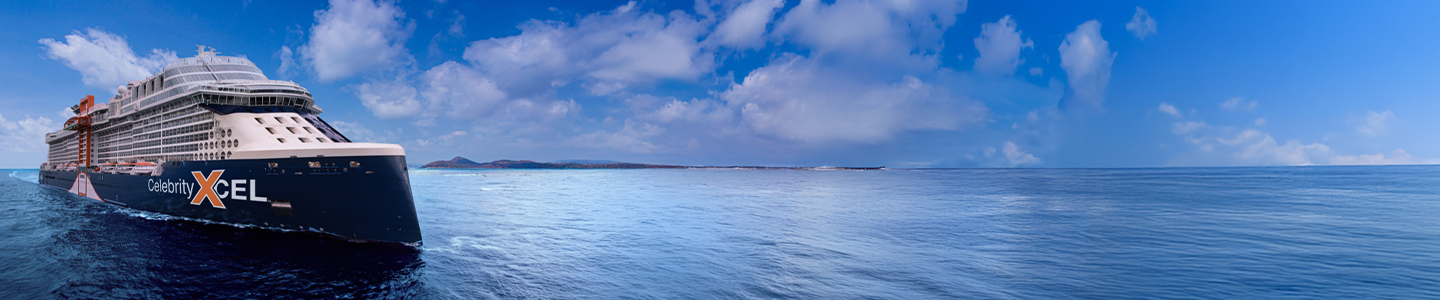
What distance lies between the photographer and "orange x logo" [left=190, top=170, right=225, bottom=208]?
22.7 m

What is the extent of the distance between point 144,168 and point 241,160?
43.5ft

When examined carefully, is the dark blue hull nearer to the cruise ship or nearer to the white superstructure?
the cruise ship

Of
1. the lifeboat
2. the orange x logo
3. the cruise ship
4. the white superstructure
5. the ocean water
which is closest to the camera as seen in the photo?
the ocean water

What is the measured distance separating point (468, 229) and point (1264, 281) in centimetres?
3103

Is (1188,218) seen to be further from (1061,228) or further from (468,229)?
(468,229)

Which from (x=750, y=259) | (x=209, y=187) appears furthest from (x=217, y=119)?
(x=750, y=259)

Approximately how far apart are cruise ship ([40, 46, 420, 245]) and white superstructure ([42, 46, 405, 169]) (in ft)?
0.19

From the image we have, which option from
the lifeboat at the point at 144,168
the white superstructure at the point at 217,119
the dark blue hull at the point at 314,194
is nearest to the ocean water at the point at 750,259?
the dark blue hull at the point at 314,194

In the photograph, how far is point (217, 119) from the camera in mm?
24125

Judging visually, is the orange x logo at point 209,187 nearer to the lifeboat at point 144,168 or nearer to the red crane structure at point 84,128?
the lifeboat at point 144,168

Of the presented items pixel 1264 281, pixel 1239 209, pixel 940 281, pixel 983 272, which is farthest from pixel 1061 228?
pixel 1239 209

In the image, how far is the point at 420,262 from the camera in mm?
17500

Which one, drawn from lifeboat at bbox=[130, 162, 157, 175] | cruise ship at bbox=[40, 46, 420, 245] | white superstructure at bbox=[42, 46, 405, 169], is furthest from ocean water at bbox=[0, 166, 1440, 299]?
white superstructure at bbox=[42, 46, 405, 169]

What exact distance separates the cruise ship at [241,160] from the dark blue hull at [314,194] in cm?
4
